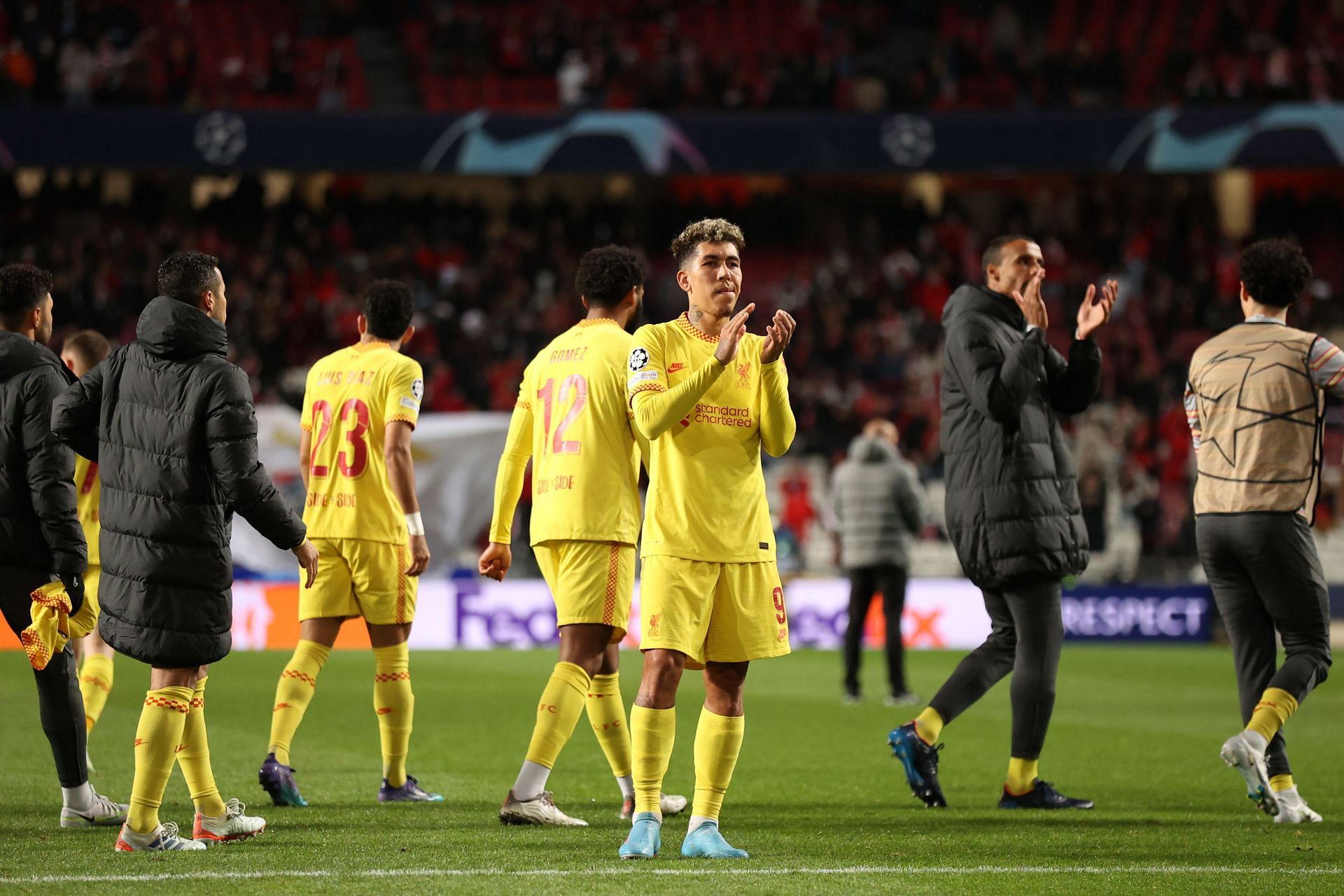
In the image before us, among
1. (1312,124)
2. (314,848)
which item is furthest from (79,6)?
(314,848)

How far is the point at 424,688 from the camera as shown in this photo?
13344 millimetres

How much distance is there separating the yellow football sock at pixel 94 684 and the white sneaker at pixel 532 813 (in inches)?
93.9

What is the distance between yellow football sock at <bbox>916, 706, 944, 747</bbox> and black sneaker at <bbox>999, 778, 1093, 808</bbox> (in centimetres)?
39

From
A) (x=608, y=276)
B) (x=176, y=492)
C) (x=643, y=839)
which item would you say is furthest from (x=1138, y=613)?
(x=176, y=492)

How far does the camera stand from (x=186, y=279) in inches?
233

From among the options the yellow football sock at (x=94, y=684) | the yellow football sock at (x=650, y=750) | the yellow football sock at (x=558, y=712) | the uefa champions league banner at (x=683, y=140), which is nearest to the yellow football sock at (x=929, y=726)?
the yellow football sock at (x=558, y=712)

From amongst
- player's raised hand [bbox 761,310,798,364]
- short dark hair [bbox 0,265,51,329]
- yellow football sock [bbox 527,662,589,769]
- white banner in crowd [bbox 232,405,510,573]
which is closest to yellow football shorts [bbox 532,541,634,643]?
yellow football sock [bbox 527,662,589,769]

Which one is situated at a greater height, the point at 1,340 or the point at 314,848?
the point at 1,340

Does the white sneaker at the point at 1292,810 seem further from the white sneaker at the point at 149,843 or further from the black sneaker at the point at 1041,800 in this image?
the white sneaker at the point at 149,843

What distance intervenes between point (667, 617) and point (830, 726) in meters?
5.46

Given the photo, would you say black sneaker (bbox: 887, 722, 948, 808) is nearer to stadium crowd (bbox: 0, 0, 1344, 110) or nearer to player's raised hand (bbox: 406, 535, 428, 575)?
player's raised hand (bbox: 406, 535, 428, 575)

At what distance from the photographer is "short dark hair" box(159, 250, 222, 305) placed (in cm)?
592

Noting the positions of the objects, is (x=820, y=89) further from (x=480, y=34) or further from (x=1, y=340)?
(x=1, y=340)

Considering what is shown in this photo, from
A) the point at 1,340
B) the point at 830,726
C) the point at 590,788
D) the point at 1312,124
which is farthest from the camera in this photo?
the point at 1312,124
